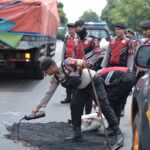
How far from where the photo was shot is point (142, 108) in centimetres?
466

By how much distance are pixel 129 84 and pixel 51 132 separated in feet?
4.56

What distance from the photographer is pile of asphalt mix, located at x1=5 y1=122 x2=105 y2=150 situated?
22.9 feet

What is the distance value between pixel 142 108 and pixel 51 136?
10.3ft

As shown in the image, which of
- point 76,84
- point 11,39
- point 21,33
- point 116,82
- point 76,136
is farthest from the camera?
point 21,33

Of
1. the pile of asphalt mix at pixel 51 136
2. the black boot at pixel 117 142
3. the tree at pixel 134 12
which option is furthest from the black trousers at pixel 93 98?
the tree at pixel 134 12

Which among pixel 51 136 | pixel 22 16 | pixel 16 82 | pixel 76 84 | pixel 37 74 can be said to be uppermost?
pixel 22 16

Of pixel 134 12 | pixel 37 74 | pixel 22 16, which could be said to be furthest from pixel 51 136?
pixel 134 12

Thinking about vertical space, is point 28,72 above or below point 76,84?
below

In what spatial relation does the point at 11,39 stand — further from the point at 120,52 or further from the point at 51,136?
the point at 51,136

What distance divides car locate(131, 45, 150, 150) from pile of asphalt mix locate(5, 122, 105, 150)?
1.72 meters

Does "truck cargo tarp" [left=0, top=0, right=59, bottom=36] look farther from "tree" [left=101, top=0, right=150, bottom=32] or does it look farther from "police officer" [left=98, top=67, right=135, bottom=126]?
"tree" [left=101, top=0, right=150, bottom=32]

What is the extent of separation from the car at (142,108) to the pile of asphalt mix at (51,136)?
1722 millimetres

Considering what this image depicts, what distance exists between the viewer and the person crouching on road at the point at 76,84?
6568 mm

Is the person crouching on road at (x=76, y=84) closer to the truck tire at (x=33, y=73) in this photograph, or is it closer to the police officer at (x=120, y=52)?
the police officer at (x=120, y=52)
